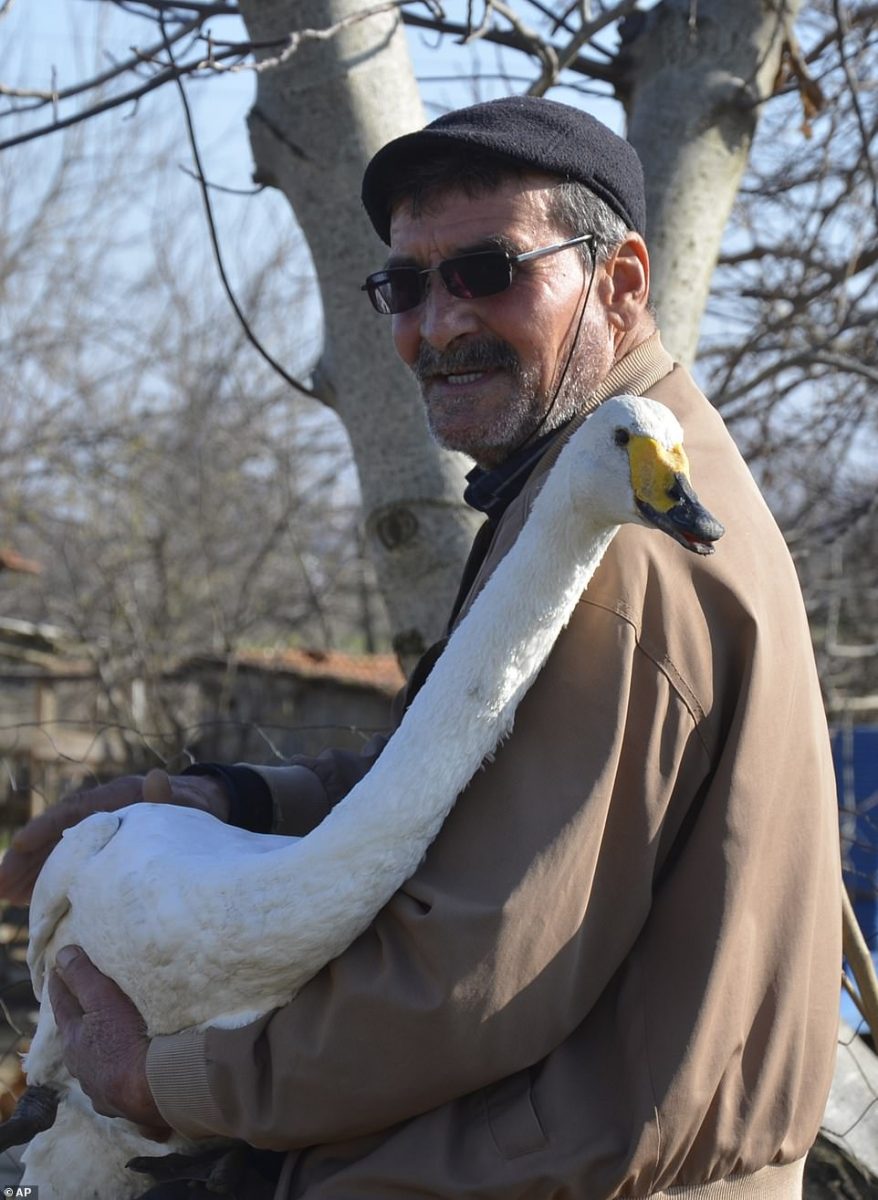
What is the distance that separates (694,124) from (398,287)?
1.76m

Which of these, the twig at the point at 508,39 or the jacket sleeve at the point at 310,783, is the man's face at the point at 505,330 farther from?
the twig at the point at 508,39

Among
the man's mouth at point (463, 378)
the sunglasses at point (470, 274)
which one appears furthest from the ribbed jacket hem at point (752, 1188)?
the sunglasses at point (470, 274)

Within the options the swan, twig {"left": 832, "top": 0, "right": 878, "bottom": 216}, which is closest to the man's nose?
the swan

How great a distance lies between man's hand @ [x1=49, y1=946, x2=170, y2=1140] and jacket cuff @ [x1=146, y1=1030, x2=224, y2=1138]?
6 centimetres

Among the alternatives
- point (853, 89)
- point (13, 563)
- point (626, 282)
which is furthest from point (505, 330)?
point (13, 563)

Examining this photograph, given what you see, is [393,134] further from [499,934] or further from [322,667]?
[322,667]

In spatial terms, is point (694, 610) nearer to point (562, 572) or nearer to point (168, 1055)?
point (562, 572)

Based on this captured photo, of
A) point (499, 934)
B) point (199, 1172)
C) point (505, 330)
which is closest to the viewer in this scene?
point (499, 934)

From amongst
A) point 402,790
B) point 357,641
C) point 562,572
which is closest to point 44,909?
point 402,790

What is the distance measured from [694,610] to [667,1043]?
0.64m

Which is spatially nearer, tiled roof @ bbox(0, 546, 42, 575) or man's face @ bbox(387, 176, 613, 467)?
man's face @ bbox(387, 176, 613, 467)

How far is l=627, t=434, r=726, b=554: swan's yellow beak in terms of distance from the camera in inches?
75.9

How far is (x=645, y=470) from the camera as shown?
6.54ft

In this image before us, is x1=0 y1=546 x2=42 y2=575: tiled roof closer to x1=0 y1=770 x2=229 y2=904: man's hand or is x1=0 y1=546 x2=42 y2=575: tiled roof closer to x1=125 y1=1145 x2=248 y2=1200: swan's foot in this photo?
x1=0 y1=770 x2=229 y2=904: man's hand
